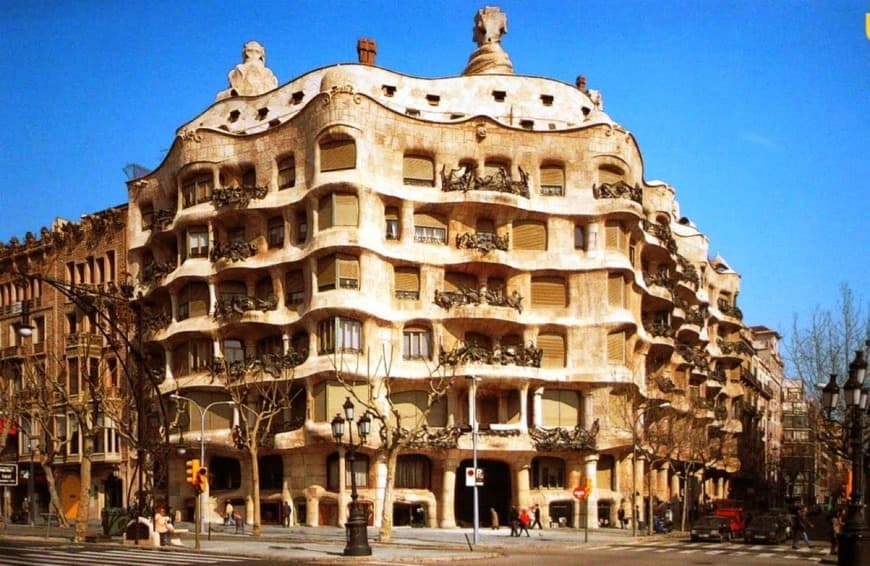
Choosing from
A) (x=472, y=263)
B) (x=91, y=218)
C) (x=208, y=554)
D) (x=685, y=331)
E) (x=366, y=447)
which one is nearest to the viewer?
(x=208, y=554)

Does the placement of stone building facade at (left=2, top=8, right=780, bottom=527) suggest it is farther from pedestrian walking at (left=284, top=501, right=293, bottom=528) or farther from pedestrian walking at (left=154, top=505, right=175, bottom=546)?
pedestrian walking at (left=154, top=505, right=175, bottom=546)

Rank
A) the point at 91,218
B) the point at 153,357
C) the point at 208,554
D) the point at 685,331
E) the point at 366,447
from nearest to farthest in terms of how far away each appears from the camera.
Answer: the point at 208,554
the point at 366,447
the point at 153,357
the point at 91,218
the point at 685,331

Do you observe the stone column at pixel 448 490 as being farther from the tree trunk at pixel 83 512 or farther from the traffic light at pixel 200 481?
the traffic light at pixel 200 481

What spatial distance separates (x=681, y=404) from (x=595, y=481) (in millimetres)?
13737

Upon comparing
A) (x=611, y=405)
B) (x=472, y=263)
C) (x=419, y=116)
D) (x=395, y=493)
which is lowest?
(x=395, y=493)

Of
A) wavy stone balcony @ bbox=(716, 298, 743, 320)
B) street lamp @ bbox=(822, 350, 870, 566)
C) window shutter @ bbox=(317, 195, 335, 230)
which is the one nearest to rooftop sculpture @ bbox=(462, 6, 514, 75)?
window shutter @ bbox=(317, 195, 335, 230)

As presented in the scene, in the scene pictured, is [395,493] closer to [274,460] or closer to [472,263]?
[274,460]

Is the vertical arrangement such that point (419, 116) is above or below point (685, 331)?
above

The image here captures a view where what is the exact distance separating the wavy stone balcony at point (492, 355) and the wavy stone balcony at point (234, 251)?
11.7 m

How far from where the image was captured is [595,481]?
59688 mm

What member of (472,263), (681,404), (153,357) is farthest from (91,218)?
(681,404)

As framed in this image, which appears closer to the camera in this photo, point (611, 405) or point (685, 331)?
point (611, 405)

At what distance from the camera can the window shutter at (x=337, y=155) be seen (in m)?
56.7

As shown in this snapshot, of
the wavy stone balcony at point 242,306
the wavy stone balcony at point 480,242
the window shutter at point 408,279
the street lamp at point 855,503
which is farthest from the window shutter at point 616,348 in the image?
the street lamp at point 855,503
